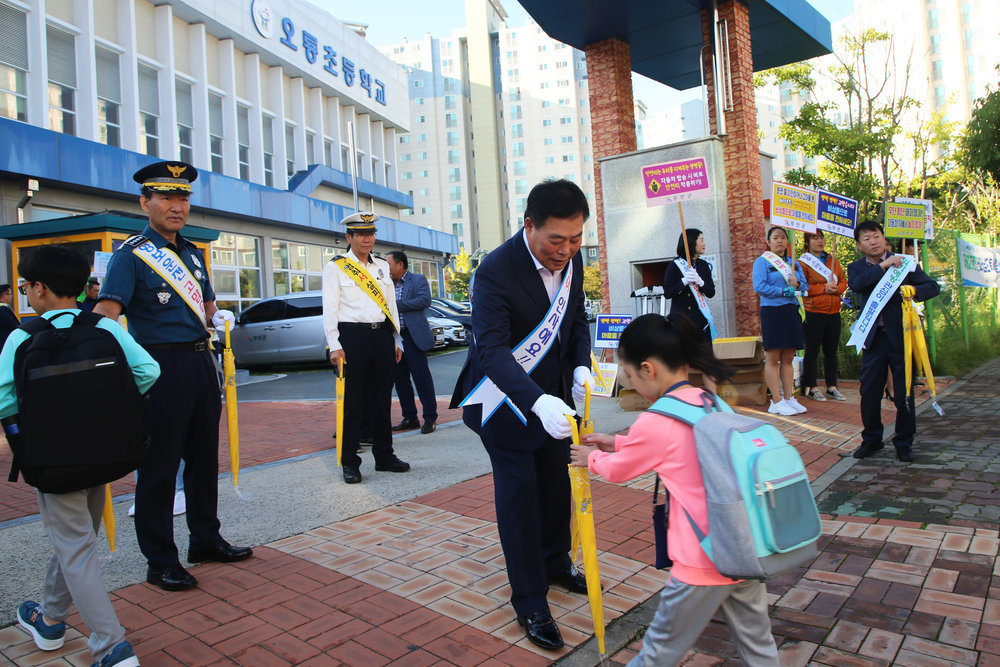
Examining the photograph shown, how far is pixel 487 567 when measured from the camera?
137 inches

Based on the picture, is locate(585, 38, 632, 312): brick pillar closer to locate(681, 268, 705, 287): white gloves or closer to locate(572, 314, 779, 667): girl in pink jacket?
locate(681, 268, 705, 287): white gloves

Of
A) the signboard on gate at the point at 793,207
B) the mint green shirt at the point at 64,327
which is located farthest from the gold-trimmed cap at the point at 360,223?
the signboard on gate at the point at 793,207

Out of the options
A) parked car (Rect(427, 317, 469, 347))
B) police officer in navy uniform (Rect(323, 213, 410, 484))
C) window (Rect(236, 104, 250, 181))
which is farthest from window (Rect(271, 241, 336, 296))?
police officer in navy uniform (Rect(323, 213, 410, 484))

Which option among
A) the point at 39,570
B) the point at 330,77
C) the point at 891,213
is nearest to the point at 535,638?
the point at 39,570

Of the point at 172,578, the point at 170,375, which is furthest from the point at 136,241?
the point at 172,578

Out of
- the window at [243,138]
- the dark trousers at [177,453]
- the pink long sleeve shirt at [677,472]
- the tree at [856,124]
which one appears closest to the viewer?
the pink long sleeve shirt at [677,472]

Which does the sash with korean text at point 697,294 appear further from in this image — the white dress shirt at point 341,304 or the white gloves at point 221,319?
the white gloves at point 221,319

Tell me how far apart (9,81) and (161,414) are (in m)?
16.4

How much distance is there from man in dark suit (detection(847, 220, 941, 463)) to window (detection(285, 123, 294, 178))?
24.1 meters

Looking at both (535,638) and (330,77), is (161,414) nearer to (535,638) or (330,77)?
(535,638)

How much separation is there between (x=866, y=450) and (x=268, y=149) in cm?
2430

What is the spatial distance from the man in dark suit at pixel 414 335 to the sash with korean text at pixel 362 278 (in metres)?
1.73

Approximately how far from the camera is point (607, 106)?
9836 mm

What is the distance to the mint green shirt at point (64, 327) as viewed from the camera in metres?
2.47
